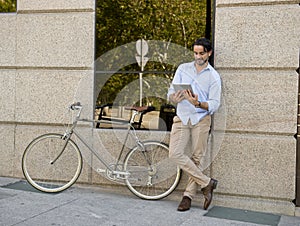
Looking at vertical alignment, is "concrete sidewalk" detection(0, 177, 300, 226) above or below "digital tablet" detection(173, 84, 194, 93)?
below

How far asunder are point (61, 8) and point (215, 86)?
2.63 metres

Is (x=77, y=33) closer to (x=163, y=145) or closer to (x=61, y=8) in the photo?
(x=61, y=8)

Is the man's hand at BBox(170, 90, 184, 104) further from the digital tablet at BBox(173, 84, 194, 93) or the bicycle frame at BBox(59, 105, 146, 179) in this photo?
the bicycle frame at BBox(59, 105, 146, 179)

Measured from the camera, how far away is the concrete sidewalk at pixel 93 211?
208 inches

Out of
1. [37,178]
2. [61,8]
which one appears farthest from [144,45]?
[37,178]

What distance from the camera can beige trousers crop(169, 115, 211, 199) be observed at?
577 cm

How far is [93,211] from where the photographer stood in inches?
223

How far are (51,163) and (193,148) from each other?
1971mm

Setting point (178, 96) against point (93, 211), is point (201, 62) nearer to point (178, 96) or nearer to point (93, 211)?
point (178, 96)

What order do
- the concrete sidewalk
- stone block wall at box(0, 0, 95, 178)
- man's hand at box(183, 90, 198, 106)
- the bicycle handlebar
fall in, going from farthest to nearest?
1. stone block wall at box(0, 0, 95, 178)
2. the bicycle handlebar
3. man's hand at box(183, 90, 198, 106)
4. the concrete sidewalk

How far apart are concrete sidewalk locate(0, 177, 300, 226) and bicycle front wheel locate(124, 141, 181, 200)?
0.16m

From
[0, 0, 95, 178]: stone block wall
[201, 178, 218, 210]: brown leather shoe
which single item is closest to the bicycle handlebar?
[0, 0, 95, 178]: stone block wall

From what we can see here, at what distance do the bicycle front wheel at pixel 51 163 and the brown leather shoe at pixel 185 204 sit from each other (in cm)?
147

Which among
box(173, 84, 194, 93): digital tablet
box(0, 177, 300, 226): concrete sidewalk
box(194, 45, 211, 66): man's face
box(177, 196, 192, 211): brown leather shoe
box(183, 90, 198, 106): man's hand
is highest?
box(194, 45, 211, 66): man's face
